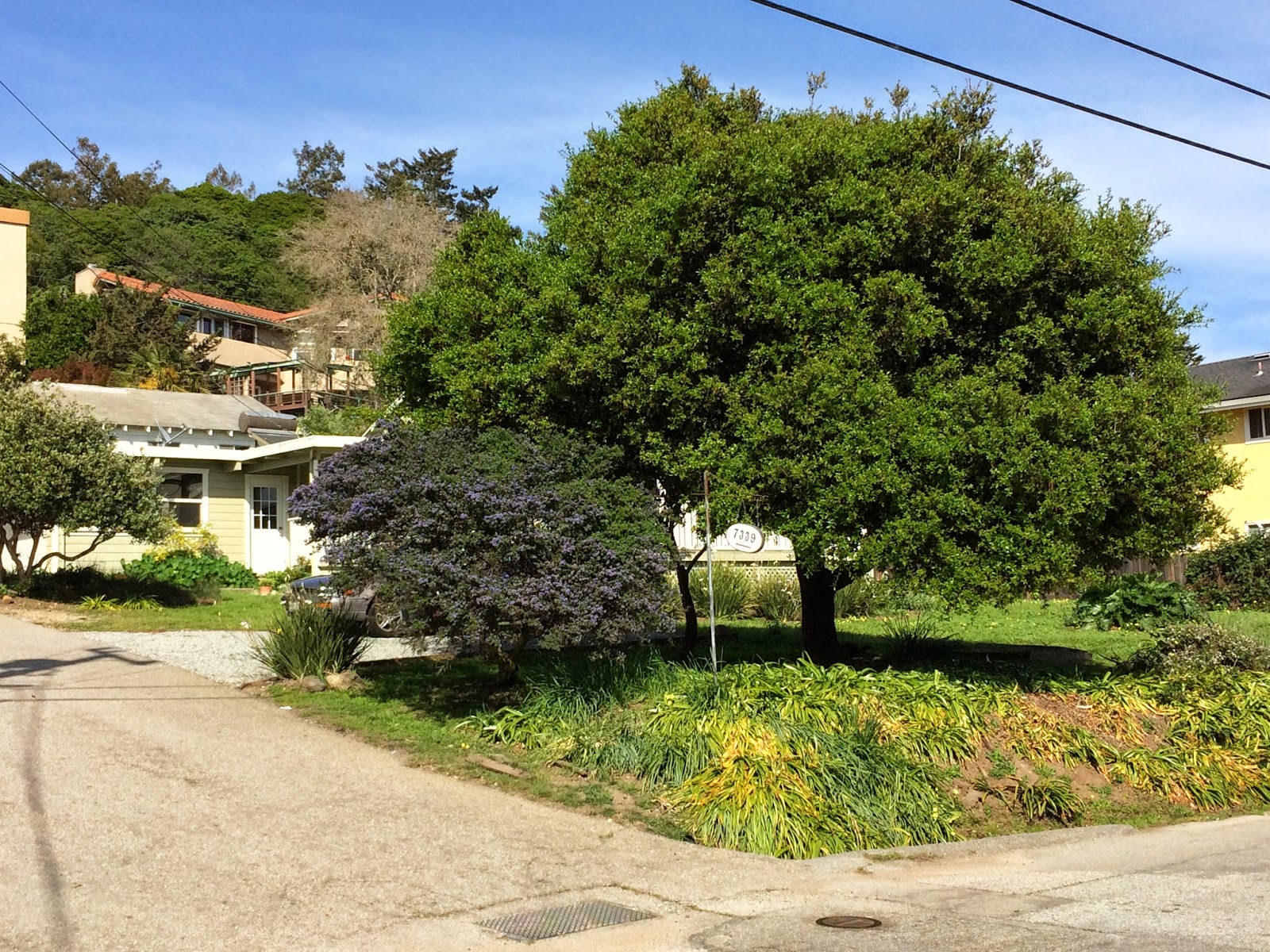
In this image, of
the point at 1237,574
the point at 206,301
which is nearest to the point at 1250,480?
the point at 1237,574

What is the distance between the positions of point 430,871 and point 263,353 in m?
52.0

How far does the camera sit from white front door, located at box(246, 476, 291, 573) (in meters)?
25.7

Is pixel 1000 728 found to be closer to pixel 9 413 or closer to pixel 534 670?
pixel 534 670

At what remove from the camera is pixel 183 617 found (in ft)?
58.5

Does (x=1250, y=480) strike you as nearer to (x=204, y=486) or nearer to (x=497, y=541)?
(x=497, y=541)

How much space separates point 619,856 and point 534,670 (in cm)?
376

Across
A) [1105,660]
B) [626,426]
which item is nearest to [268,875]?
[626,426]

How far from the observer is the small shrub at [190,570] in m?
21.9

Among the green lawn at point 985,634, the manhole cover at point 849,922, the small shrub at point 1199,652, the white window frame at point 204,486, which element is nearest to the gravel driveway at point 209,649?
the green lawn at point 985,634

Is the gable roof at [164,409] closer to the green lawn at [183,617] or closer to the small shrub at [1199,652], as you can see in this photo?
the green lawn at [183,617]

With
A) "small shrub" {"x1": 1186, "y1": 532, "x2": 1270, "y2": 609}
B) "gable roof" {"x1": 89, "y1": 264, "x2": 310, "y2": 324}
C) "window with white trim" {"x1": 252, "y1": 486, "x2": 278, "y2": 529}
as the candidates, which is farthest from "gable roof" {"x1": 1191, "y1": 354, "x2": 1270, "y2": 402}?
"gable roof" {"x1": 89, "y1": 264, "x2": 310, "y2": 324}

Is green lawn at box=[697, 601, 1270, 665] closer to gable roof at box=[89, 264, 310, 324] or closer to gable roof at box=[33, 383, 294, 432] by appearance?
gable roof at box=[33, 383, 294, 432]

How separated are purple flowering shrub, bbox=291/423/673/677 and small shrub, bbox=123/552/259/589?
38.8ft

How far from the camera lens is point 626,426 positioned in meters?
12.0
